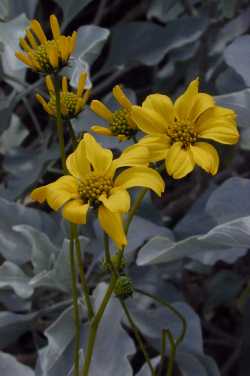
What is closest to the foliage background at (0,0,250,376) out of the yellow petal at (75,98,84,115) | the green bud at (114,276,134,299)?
the green bud at (114,276,134,299)

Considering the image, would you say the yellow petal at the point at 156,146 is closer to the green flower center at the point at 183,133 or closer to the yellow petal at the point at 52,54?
the green flower center at the point at 183,133

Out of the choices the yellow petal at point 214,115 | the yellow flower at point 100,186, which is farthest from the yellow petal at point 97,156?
the yellow petal at point 214,115

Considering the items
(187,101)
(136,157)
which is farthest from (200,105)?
(136,157)

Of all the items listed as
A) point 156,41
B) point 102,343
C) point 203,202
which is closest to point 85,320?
point 102,343

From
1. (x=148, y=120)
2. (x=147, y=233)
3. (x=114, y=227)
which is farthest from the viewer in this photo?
(x=147, y=233)

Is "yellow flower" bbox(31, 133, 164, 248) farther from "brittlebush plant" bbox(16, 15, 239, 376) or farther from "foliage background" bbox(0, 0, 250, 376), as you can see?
"foliage background" bbox(0, 0, 250, 376)

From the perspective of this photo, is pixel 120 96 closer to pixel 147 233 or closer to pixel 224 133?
pixel 224 133

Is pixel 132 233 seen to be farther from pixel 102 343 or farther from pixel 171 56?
pixel 171 56
